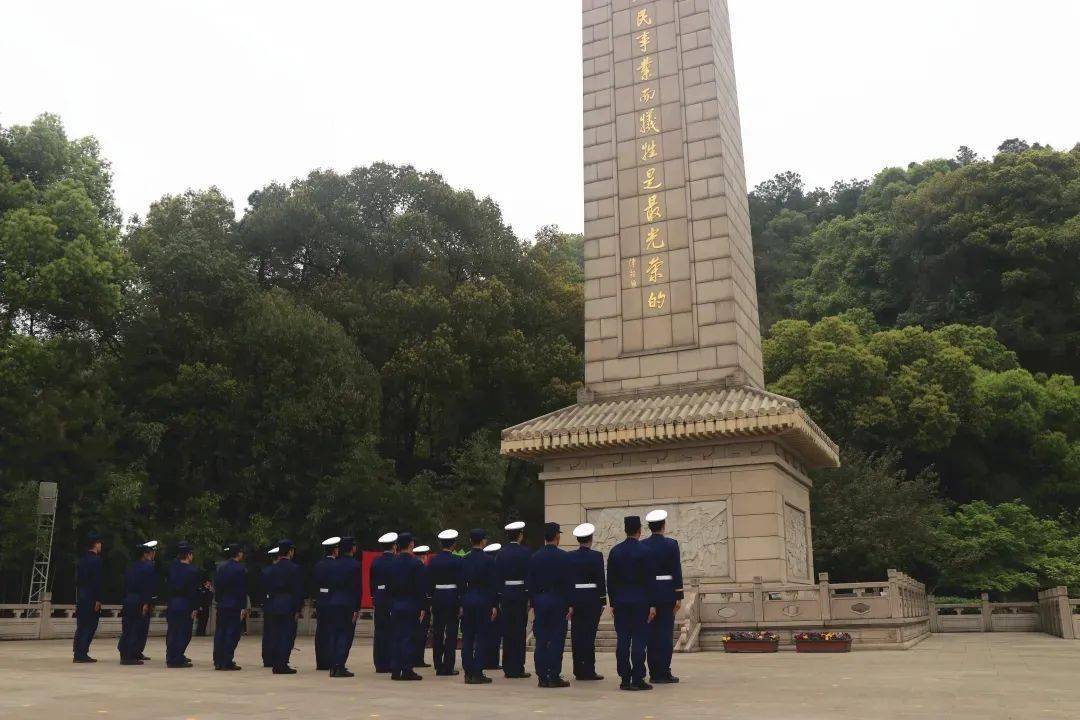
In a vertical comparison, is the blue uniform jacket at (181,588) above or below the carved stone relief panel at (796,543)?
below

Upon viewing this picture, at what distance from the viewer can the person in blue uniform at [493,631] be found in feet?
26.7

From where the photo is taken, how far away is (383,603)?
8797 millimetres

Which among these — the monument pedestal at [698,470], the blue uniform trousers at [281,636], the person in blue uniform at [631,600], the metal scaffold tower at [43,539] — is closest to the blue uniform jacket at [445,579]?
the blue uniform trousers at [281,636]

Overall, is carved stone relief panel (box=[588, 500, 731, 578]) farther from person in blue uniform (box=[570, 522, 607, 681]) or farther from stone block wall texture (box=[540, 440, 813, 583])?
person in blue uniform (box=[570, 522, 607, 681])

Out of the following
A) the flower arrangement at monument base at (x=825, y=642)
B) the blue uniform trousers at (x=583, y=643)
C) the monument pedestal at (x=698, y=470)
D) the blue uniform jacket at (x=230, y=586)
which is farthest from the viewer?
the monument pedestal at (x=698, y=470)

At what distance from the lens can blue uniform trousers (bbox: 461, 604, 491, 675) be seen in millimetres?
8031

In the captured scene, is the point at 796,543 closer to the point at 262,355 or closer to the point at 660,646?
the point at 660,646

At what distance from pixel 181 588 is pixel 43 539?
9.13 m

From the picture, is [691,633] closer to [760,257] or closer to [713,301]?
[713,301]

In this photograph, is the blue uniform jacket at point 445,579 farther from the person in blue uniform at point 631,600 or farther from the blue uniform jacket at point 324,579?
the person in blue uniform at point 631,600

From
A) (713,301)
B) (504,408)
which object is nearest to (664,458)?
(713,301)

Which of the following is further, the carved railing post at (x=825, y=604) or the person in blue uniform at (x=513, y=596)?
the carved railing post at (x=825, y=604)

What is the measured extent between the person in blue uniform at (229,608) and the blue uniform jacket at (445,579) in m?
2.21

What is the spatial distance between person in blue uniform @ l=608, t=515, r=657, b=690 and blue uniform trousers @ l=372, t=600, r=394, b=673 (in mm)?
2550
